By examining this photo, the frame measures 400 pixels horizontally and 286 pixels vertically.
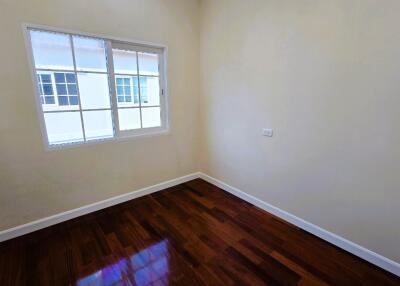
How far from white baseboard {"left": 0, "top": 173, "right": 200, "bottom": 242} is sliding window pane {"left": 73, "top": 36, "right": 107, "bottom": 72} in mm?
1634

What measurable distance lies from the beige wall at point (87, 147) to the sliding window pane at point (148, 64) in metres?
0.20

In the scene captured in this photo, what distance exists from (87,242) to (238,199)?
1.89 metres

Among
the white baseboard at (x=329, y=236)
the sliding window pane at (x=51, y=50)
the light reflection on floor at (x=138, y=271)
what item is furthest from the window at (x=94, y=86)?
the white baseboard at (x=329, y=236)

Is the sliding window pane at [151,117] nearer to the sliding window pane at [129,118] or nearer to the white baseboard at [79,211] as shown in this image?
the sliding window pane at [129,118]

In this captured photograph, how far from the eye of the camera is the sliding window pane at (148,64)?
9.09 feet

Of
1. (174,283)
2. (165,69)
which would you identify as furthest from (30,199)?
(165,69)

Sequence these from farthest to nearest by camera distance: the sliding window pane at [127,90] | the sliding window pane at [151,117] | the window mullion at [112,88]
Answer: the sliding window pane at [151,117] < the sliding window pane at [127,90] < the window mullion at [112,88]

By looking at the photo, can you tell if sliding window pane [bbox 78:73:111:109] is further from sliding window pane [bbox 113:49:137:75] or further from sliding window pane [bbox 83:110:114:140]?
sliding window pane [bbox 113:49:137:75]

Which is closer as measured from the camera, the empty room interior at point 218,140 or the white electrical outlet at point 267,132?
the empty room interior at point 218,140

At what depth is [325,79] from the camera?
1.94 metres

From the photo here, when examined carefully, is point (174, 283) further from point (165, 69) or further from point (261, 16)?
point (261, 16)

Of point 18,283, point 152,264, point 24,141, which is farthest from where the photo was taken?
point 24,141

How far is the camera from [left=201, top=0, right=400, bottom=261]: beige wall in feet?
5.49

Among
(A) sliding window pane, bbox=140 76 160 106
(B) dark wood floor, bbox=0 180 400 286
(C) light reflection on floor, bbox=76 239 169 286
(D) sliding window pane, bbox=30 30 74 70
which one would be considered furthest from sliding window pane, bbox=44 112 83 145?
(C) light reflection on floor, bbox=76 239 169 286
